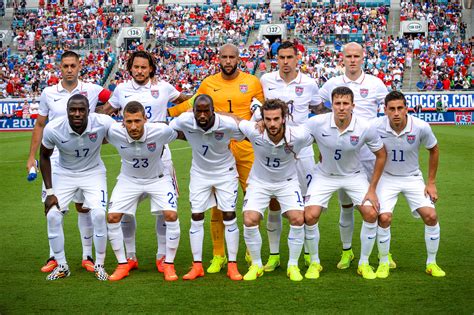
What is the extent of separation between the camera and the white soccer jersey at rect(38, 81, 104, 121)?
30.3ft

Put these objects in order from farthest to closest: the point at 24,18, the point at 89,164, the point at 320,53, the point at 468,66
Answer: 1. the point at 24,18
2. the point at 320,53
3. the point at 468,66
4. the point at 89,164

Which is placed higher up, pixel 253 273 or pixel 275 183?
pixel 275 183

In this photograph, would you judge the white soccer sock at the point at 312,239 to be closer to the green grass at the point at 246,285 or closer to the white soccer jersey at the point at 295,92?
the green grass at the point at 246,285

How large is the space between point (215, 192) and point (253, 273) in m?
1.07

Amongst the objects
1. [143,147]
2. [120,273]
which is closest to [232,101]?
[143,147]

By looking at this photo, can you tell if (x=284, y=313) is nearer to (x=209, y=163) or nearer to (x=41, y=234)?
(x=209, y=163)

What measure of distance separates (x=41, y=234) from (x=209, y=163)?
4.09 metres

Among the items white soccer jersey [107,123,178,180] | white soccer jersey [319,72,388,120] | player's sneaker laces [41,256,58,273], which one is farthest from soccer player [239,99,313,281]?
player's sneaker laces [41,256,58,273]

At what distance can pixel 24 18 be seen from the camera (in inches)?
1970

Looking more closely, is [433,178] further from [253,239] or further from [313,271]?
[253,239]

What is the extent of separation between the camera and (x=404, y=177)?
8867 mm

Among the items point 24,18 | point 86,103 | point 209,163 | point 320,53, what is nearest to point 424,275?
point 209,163

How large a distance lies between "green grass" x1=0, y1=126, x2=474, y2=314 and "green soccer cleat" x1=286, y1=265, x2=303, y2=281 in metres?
0.10

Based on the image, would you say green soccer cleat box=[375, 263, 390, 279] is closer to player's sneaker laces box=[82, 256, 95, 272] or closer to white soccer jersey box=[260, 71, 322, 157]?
white soccer jersey box=[260, 71, 322, 157]
